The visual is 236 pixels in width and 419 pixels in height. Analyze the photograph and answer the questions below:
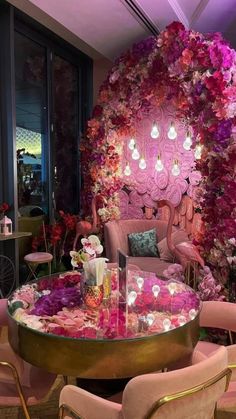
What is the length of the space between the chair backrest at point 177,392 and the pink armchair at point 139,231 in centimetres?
259

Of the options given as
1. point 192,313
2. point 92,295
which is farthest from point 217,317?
point 92,295

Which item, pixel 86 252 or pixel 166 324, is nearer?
pixel 166 324

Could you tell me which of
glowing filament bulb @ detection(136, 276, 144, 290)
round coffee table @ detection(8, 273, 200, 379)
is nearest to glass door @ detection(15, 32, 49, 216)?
glowing filament bulb @ detection(136, 276, 144, 290)

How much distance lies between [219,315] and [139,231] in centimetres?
263

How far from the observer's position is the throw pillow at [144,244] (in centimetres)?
458

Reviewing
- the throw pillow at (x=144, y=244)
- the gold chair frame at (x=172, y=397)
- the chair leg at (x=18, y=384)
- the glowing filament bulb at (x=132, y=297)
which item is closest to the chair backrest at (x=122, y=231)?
the throw pillow at (x=144, y=244)

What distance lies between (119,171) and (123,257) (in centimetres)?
295

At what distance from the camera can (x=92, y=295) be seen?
2.12m

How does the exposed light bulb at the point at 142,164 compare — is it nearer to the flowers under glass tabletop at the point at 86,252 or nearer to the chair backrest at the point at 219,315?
the flowers under glass tabletop at the point at 86,252

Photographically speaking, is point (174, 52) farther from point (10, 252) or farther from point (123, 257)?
point (10, 252)

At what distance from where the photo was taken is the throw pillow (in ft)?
15.0

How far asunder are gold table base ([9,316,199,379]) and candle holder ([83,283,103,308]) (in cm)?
45

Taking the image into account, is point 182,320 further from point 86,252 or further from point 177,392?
point 86,252

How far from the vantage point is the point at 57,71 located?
5258 millimetres
